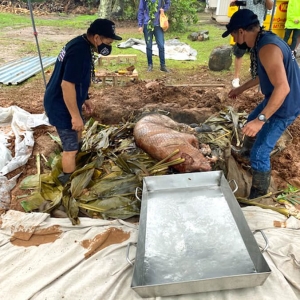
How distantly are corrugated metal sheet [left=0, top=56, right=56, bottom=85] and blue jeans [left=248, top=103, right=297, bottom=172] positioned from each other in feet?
20.2

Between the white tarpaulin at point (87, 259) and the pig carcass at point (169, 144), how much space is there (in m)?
0.76

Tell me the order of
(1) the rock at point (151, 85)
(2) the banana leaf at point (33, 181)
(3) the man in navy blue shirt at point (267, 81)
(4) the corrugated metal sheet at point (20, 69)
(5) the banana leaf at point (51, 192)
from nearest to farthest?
(3) the man in navy blue shirt at point (267, 81), (5) the banana leaf at point (51, 192), (2) the banana leaf at point (33, 181), (1) the rock at point (151, 85), (4) the corrugated metal sheet at point (20, 69)

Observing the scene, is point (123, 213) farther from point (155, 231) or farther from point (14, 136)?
point (14, 136)

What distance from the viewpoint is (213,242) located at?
257cm

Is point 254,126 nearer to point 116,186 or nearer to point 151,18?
point 116,186

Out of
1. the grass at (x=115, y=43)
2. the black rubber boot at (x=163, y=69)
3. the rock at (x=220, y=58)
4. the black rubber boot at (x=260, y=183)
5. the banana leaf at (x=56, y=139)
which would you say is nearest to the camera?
the black rubber boot at (x=260, y=183)

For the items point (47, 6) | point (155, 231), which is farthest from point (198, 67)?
point (47, 6)

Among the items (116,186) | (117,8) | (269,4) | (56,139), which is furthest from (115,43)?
(116,186)

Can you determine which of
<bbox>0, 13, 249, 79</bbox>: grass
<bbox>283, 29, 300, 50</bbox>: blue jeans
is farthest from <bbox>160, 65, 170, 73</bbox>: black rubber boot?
<bbox>283, 29, 300, 50</bbox>: blue jeans

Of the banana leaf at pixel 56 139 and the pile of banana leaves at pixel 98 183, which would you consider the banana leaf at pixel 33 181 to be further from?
the banana leaf at pixel 56 139

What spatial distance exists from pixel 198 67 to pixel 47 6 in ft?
49.4

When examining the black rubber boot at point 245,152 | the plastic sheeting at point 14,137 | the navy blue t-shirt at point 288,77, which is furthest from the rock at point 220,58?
the navy blue t-shirt at point 288,77

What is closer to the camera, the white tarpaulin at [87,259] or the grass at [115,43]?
the white tarpaulin at [87,259]

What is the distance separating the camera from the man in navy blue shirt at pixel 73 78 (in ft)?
9.75
